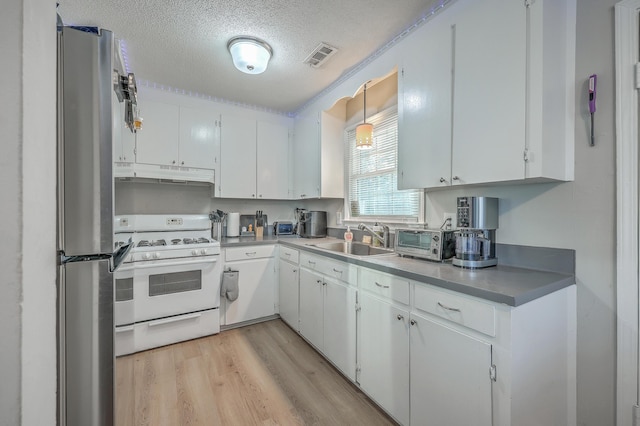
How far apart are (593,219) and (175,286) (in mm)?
2939

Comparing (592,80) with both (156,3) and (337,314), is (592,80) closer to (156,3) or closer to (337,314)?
(337,314)

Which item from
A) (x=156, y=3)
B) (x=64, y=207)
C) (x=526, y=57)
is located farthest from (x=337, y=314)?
(x=156, y=3)

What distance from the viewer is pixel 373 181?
9.10ft

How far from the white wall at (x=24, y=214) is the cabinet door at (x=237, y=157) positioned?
259 cm

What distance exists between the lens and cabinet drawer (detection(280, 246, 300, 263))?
105 inches

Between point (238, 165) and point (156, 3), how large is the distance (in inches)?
67.8

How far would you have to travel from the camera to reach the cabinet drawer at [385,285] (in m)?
1.50

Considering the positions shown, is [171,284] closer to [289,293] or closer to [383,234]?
[289,293]

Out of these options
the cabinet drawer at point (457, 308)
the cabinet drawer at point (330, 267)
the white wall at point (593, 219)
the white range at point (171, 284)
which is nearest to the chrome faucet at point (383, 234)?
the cabinet drawer at point (330, 267)

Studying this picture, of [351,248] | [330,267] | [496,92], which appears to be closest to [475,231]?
[496,92]

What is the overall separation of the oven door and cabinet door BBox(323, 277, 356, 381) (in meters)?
1.18

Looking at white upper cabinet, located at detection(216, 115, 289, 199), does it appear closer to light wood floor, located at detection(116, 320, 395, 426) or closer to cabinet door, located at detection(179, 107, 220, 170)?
cabinet door, located at detection(179, 107, 220, 170)

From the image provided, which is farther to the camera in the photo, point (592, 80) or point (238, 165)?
point (238, 165)

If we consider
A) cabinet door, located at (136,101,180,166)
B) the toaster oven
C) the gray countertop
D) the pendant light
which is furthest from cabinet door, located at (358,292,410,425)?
cabinet door, located at (136,101,180,166)
